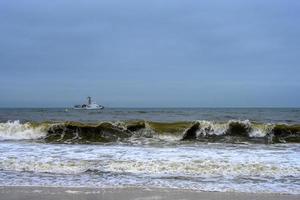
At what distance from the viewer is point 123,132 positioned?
65.2ft

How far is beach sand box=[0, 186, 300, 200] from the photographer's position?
6.76 m

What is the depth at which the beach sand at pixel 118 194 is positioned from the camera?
676cm

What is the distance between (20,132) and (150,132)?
6.19 m

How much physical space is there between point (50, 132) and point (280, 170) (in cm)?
1326

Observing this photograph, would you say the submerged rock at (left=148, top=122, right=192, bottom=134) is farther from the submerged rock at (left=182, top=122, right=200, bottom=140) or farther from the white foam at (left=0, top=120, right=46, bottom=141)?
the white foam at (left=0, top=120, right=46, bottom=141)

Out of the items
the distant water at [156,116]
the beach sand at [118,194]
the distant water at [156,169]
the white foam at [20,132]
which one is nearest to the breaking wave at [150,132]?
the white foam at [20,132]

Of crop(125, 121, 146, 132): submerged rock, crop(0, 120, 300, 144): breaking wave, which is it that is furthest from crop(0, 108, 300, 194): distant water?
crop(125, 121, 146, 132): submerged rock

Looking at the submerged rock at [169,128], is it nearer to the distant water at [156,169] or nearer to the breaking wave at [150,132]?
the breaking wave at [150,132]

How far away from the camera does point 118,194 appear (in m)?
7.01

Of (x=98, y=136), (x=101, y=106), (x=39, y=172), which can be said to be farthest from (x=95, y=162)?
(x=101, y=106)

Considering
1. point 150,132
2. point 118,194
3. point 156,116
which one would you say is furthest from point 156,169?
point 156,116

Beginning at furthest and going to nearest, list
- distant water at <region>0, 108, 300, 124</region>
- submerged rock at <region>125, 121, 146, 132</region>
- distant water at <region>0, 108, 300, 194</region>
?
distant water at <region>0, 108, 300, 124</region> < submerged rock at <region>125, 121, 146, 132</region> < distant water at <region>0, 108, 300, 194</region>

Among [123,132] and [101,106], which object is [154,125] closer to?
[123,132]

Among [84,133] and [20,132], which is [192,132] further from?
[20,132]
